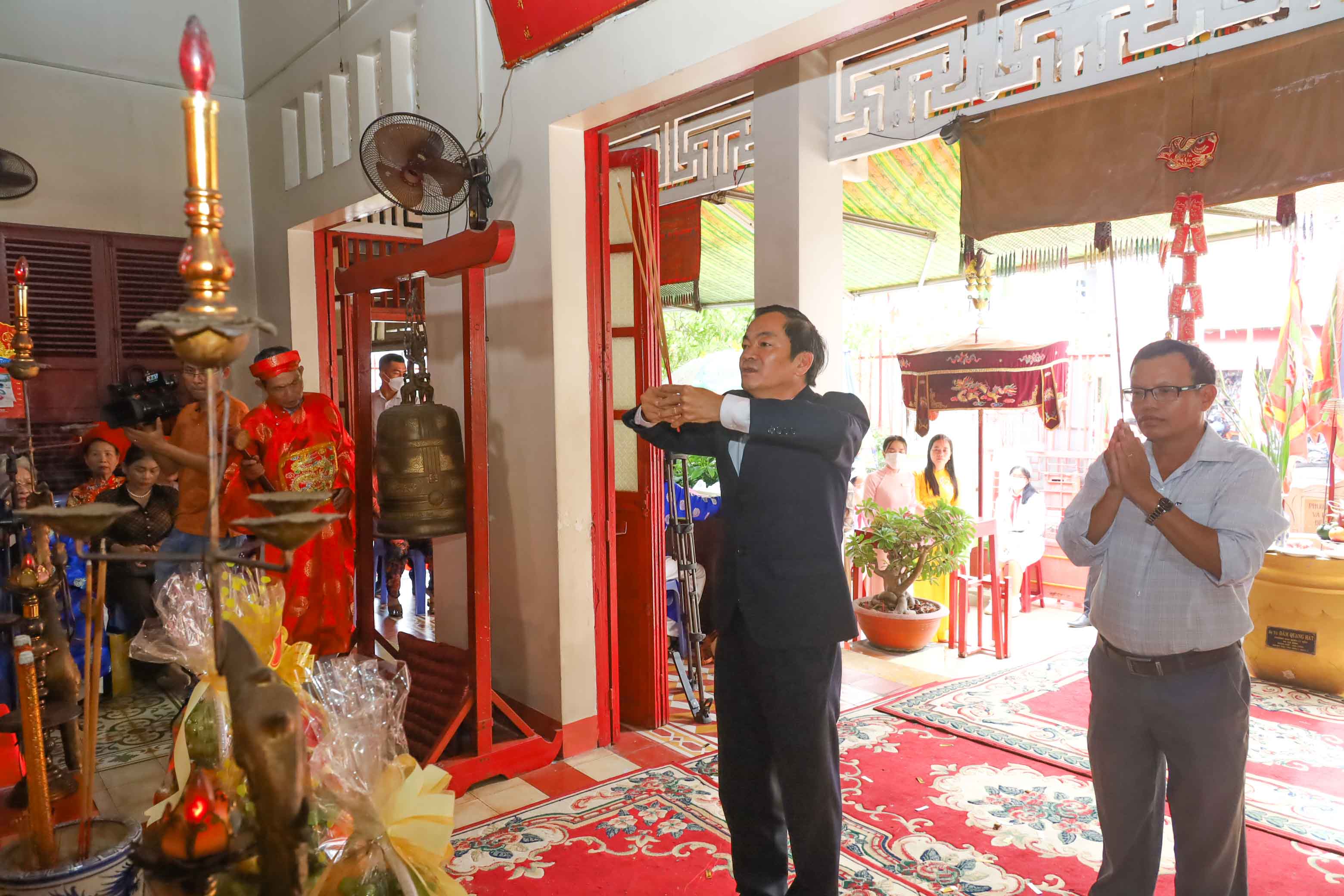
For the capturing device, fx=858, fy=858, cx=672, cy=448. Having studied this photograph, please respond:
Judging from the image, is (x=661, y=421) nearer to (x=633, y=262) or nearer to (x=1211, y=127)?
(x=633, y=262)

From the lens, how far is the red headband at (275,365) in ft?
12.1

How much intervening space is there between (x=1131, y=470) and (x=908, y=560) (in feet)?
11.2

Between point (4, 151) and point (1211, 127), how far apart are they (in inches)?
240

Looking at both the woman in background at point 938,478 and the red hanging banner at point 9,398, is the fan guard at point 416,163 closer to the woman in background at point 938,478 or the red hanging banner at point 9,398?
the red hanging banner at point 9,398

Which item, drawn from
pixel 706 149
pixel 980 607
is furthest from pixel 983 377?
pixel 706 149

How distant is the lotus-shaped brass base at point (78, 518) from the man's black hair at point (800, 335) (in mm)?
1848

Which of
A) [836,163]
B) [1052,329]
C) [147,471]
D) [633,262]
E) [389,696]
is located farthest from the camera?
[1052,329]

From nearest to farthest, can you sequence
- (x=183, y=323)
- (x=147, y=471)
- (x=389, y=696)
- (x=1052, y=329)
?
(x=183, y=323)
(x=389, y=696)
(x=147, y=471)
(x=1052, y=329)

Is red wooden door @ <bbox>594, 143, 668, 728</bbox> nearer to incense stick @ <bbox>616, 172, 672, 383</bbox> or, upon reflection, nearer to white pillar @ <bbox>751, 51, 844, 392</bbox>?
incense stick @ <bbox>616, 172, 672, 383</bbox>

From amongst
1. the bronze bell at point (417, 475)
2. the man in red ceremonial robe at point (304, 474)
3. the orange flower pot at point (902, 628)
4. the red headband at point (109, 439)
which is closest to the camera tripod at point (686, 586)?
the bronze bell at point (417, 475)

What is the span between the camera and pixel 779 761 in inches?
93.3

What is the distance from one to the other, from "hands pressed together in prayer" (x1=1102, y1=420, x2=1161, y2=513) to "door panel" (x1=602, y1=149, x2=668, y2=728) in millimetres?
2262

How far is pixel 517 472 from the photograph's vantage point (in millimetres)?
3883

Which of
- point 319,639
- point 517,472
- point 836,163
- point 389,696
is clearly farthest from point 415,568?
point 389,696
